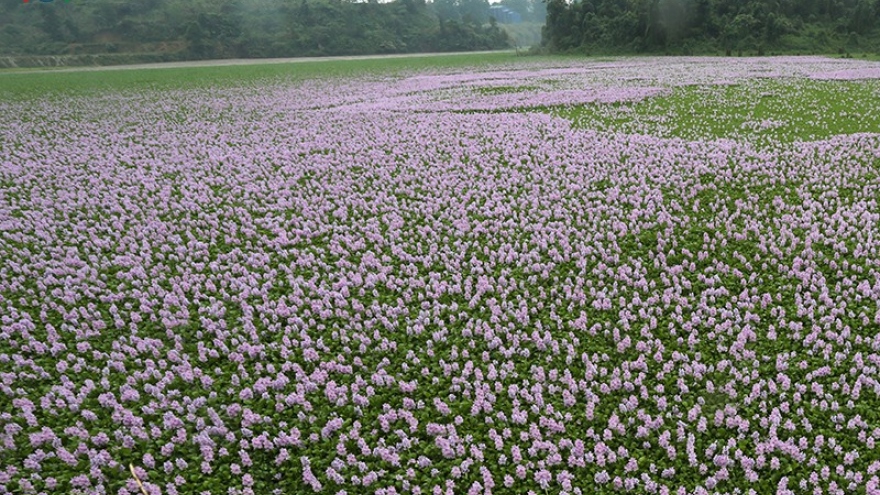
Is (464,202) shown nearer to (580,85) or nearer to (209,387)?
(209,387)

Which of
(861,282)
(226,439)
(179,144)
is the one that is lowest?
(226,439)

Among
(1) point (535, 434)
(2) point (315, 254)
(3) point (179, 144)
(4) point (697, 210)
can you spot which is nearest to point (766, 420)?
(1) point (535, 434)

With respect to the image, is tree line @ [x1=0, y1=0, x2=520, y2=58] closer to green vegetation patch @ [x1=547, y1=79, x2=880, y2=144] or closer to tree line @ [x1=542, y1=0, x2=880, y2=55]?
tree line @ [x1=542, y1=0, x2=880, y2=55]

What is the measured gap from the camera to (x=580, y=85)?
2831 cm

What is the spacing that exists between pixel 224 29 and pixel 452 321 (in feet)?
309

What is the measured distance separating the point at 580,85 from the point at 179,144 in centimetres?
1987

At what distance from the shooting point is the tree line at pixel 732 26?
169ft

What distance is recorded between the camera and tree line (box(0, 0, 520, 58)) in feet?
268

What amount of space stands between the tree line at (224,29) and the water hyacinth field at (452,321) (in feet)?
265

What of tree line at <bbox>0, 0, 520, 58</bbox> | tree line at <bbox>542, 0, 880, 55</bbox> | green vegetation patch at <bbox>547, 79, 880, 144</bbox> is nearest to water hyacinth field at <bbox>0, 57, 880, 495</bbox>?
green vegetation patch at <bbox>547, 79, 880, 144</bbox>

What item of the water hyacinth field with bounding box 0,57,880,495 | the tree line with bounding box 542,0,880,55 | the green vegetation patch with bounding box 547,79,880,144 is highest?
the tree line with bounding box 542,0,880,55

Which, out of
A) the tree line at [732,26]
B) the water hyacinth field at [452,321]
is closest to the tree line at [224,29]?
the tree line at [732,26]

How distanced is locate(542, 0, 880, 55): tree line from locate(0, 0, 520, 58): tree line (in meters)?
41.4

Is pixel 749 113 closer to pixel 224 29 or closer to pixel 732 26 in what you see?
pixel 732 26
